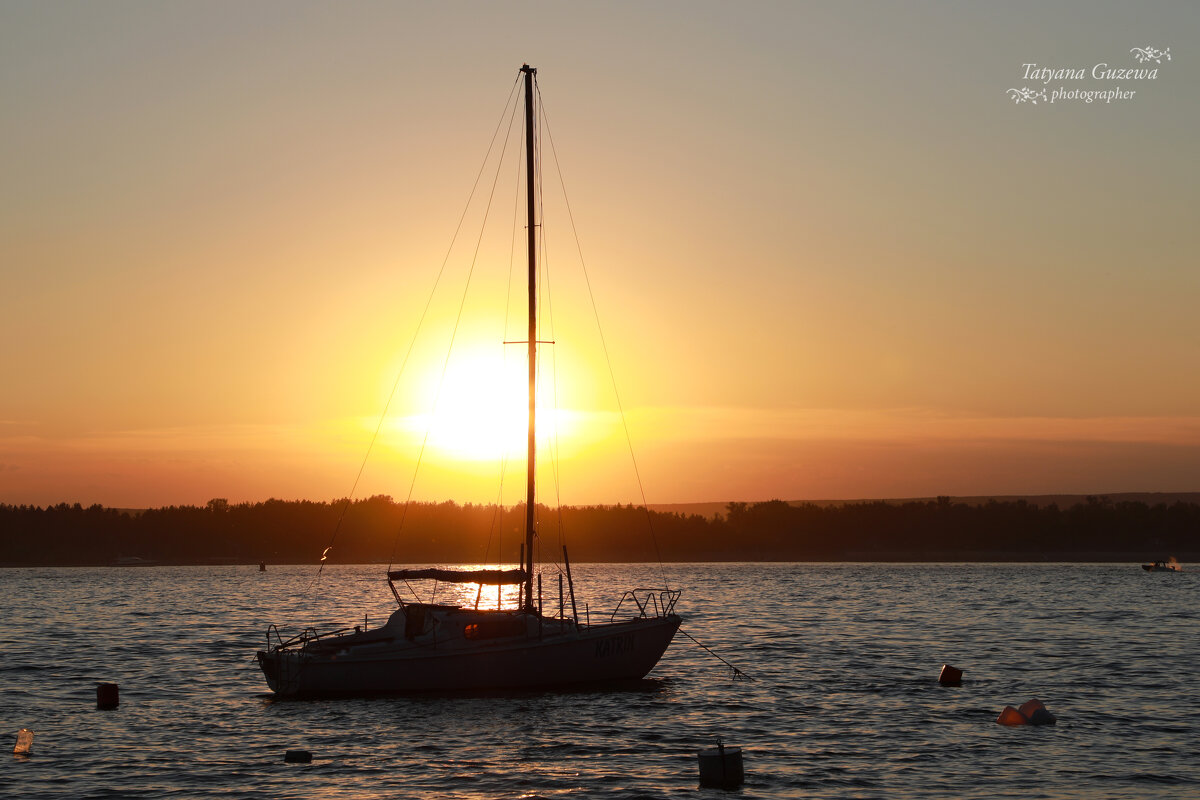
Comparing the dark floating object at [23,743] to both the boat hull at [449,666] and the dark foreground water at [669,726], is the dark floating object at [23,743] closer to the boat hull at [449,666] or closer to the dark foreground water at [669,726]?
the dark foreground water at [669,726]

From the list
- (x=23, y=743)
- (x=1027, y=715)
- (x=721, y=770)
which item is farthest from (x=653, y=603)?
(x=721, y=770)

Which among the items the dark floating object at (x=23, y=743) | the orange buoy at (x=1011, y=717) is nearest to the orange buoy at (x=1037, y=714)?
the orange buoy at (x=1011, y=717)

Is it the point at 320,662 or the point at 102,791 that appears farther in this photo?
the point at 320,662

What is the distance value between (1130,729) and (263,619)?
69.8 meters

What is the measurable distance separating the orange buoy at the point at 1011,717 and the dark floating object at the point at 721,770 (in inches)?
483

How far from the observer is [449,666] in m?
38.0

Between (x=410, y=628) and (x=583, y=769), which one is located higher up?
(x=410, y=628)

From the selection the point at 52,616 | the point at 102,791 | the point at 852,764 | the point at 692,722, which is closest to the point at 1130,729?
the point at 852,764

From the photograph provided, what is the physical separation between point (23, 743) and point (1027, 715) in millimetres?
27941

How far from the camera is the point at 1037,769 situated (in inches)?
1117

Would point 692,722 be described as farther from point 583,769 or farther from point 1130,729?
point 1130,729

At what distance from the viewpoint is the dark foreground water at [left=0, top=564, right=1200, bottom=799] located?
27203 millimetres

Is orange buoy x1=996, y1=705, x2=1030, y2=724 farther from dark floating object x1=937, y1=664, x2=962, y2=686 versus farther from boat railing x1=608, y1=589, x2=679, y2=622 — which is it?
boat railing x1=608, y1=589, x2=679, y2=622

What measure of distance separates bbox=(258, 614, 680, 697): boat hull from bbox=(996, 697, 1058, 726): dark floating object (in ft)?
41.3
